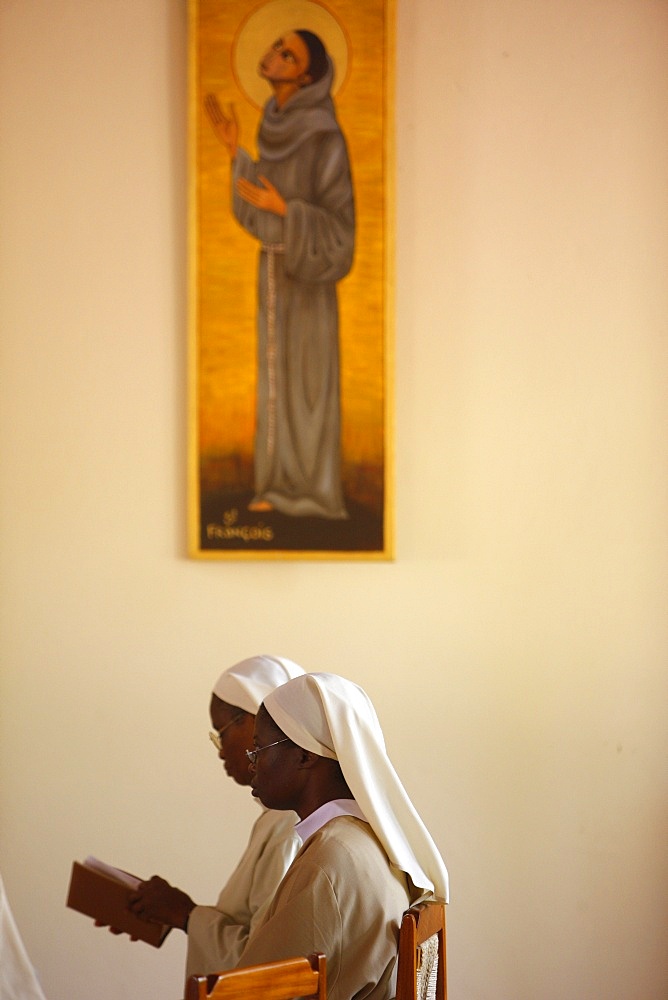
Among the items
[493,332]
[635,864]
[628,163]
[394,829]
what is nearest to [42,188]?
[493,332]

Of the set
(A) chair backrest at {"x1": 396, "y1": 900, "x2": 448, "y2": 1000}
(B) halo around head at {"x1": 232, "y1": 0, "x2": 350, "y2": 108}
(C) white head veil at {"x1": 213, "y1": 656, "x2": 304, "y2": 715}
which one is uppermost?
(B) halo around head at {"x1": 232, "y1": 0, "x2": 350, "y2": 108}

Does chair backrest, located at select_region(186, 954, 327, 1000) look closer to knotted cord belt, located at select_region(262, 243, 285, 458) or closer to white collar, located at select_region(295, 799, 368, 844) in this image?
white collar, located at select_region(295, 799, 368, 844)

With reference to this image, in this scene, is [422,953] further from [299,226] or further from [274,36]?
[274,36]

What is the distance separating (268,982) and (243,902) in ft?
4.01

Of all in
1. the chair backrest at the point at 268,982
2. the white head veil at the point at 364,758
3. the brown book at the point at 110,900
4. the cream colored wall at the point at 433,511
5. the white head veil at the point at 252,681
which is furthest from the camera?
the cream colored wall at the point at 433,511

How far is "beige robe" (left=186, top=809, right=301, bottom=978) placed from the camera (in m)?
3.27

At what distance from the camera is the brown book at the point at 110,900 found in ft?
11.5

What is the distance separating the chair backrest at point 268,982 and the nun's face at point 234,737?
126 centimetres

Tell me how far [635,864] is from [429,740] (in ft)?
3.37

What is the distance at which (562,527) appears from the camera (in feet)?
16.0

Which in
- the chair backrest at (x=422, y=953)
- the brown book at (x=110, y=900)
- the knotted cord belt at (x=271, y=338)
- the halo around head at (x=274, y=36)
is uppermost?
the halo around head at (x=274, y=36)

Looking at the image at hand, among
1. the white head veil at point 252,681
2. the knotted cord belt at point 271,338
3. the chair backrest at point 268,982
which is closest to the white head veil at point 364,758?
the chair backrest at point 268,982

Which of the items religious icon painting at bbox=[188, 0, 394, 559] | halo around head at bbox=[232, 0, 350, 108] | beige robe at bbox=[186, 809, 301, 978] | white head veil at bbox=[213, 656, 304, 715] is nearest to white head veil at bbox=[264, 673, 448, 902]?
beige robe at bbox=[186, 809, 301, 978]

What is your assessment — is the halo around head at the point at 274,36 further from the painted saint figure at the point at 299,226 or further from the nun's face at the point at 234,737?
the nun's face at the point at 234,737
